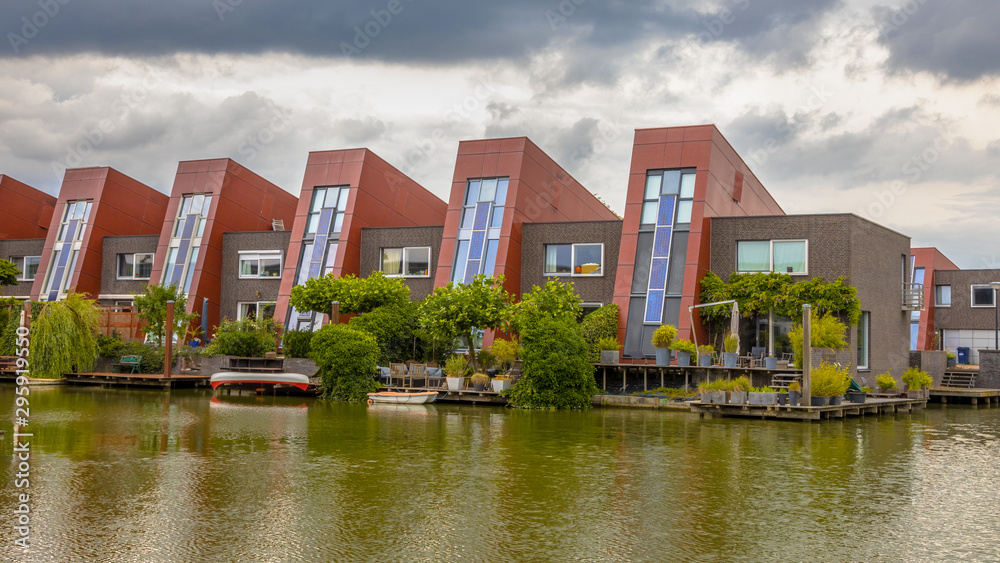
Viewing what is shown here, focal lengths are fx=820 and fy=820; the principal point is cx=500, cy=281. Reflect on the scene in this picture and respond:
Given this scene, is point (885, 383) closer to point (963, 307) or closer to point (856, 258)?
point (856, 258)

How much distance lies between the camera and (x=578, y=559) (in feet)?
26.3

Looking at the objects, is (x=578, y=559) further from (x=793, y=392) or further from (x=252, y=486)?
(x=793, y=392)

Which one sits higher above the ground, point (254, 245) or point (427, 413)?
point (254, 245)

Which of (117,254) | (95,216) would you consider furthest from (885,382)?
(95,216)

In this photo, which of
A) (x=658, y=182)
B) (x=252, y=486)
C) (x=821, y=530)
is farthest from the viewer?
(x=658, y=182)

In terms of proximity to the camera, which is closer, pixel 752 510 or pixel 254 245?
pixel 752 510

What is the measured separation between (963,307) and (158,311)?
43.7m

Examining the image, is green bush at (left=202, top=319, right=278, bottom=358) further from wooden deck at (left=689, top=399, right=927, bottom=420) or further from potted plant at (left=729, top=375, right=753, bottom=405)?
potted plant at (left=729, top=375, right=753, bottom=405)

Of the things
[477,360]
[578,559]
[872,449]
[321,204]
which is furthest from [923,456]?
[321,204]

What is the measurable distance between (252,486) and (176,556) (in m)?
3.60

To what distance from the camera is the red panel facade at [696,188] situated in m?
30.2

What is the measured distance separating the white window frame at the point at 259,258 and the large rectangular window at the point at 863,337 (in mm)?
25826

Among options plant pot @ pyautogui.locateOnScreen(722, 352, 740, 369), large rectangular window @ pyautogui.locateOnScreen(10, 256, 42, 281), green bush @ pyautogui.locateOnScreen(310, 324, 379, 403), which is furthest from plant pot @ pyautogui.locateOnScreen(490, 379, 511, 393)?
large rectangular window @ pyautogui.locateOnScreen(10, 256, 42, 281)

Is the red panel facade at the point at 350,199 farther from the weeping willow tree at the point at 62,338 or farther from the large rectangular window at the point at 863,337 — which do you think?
the large rectangular window at the point at 863,337
